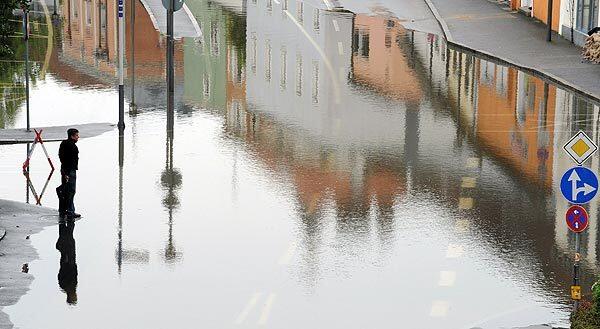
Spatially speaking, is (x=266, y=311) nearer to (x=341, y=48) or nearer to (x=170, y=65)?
(x=170, y=65)

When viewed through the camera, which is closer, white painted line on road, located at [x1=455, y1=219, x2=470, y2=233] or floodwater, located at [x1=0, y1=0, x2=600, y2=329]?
floodwater, located at [x1=0, y1=0, x2=600, y2=329]

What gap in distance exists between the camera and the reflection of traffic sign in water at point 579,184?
19750 mm

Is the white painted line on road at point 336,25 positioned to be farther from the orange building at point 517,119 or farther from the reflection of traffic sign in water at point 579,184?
the reflection of traffic sign in water at point 579,184

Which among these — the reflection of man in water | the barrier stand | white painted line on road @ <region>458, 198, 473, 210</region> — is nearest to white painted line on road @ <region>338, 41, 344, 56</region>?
the barrier stand

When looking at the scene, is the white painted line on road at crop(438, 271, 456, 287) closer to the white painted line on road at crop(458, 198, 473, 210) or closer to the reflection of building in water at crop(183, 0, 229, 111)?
the white painted line on road at crop(458, 198, 473, 210)

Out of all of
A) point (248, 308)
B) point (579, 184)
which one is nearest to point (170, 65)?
point (248, 308)

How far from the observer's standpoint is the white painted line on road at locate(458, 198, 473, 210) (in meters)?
26.3

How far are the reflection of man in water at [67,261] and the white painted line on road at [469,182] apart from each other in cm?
773

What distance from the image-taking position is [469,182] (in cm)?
2836

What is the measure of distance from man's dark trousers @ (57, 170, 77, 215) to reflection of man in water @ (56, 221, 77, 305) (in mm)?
388

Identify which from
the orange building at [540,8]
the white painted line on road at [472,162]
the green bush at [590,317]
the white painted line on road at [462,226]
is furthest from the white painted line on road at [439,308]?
the orange building at [540,8]

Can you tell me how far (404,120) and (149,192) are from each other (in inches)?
375

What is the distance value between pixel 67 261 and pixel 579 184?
315 inches

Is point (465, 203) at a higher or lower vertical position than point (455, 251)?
higher
